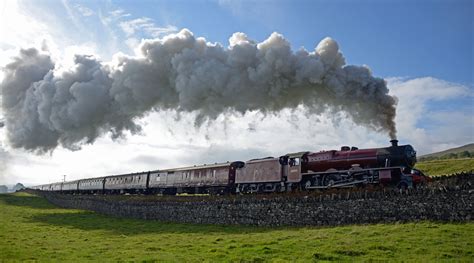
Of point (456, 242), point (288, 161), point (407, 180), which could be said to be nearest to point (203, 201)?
point (288, 161)

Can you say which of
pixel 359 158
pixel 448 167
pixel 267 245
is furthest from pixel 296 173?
pixel 448 167

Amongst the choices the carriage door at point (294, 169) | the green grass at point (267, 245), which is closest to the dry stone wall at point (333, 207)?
the green grass at point (267, 245)

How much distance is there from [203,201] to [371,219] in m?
10.5

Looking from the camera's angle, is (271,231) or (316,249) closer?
(316,249)

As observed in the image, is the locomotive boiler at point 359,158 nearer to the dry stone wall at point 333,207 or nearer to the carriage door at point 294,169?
the carriage door at point 294,169

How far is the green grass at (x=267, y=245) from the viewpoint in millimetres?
11930

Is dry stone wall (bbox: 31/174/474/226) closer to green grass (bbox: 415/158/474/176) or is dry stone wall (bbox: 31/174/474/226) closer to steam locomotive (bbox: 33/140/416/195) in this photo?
steam locomotive (bbox: 33/140/416/195)

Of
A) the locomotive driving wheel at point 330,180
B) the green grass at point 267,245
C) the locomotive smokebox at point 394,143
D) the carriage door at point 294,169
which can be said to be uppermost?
the locomotive smokebox at point 394,143

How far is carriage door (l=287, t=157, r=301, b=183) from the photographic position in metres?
23.3

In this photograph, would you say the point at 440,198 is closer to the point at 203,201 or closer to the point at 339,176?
the point at 339,176

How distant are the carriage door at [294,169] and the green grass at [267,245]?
4711 mm

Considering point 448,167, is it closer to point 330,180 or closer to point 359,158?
point 330,180

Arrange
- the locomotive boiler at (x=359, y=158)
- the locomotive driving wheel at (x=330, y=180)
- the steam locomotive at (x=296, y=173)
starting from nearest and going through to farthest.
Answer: the locomotive boiler at (x=359, y=158) → the steam locomotive at (x=296, y=173) → the locomotive driving wheel at (x=330, y=180)

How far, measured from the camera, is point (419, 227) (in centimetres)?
1438
